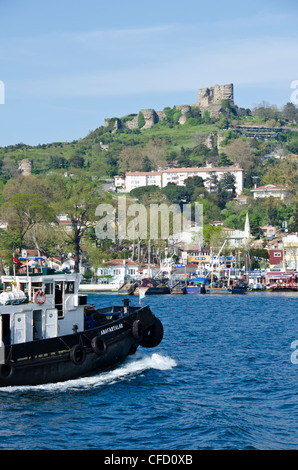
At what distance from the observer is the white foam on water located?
2700 cm

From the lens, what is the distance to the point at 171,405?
25734mm

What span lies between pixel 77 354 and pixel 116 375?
250cm

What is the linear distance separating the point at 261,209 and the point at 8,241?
8853cm

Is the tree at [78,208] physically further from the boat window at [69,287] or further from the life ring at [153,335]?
the boat window at [69,287]

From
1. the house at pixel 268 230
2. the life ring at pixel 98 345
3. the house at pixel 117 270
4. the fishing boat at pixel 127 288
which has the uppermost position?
the house at pixel 268 230

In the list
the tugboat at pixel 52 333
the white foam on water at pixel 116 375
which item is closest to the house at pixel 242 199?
the white foam on water at pixel 116 375

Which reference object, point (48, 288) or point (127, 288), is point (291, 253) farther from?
point (48, 288)

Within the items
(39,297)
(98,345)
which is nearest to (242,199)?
(98,345)

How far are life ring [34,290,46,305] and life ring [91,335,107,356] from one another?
261 cm

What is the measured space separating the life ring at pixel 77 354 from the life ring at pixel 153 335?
19.0ft

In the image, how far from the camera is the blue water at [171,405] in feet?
71.4

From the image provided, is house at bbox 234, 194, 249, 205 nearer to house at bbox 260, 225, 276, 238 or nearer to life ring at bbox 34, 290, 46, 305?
house at bbox 260, 225, 276, 238
